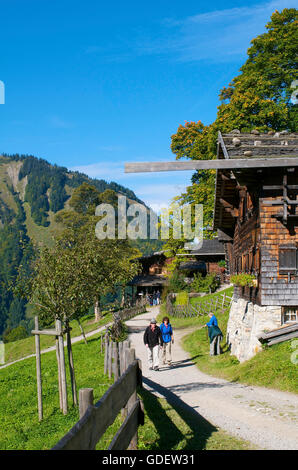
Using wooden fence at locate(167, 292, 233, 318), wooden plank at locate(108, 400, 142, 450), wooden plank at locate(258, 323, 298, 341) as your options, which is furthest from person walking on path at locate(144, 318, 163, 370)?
wooden fence at locate(167, 292, 233, 318)

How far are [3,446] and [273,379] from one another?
278 inches

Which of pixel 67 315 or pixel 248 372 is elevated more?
pixel 67 315

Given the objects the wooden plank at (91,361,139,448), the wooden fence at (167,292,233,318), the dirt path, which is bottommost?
the wooden fence at (167,292,233,318)

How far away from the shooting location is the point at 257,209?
1633cm

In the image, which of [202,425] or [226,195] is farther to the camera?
[226,195]

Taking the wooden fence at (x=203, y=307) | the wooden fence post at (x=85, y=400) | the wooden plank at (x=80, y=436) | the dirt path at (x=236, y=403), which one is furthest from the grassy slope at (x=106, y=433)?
the wooden fence at (x=203, y=307)

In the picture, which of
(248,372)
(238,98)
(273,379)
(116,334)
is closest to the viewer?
(273,379)

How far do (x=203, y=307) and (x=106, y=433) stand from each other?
28.1 m

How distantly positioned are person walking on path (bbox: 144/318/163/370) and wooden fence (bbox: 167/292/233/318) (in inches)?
635

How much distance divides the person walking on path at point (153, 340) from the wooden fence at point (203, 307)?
16.1m

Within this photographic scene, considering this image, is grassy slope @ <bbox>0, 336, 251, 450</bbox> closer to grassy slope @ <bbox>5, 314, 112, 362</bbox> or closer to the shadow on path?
the shadow on path

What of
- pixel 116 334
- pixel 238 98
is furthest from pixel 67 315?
pixel 238 98

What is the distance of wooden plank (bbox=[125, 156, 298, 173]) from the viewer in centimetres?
1272
